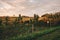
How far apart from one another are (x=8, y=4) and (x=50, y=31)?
6.72 feet

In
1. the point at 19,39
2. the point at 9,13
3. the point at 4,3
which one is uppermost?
the point at 4,3

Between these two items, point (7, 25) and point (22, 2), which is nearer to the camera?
point (7, 25)

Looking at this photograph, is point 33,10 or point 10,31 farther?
point 33,10

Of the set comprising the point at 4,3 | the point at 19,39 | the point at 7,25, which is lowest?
the point at 19,39

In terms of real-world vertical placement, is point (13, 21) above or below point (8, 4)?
below

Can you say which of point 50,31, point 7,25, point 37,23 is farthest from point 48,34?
point 7,25

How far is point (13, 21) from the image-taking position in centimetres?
616

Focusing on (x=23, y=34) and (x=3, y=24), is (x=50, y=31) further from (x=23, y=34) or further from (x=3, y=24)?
(x=3, y=24)

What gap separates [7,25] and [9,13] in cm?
54

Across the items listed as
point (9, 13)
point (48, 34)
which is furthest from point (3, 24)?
point (48, 34)

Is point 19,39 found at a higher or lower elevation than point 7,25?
lower

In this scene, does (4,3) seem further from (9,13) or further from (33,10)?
(33,10)

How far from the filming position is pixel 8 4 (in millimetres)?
6547

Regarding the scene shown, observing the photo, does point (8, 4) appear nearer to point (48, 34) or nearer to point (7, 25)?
point (7, 25)
